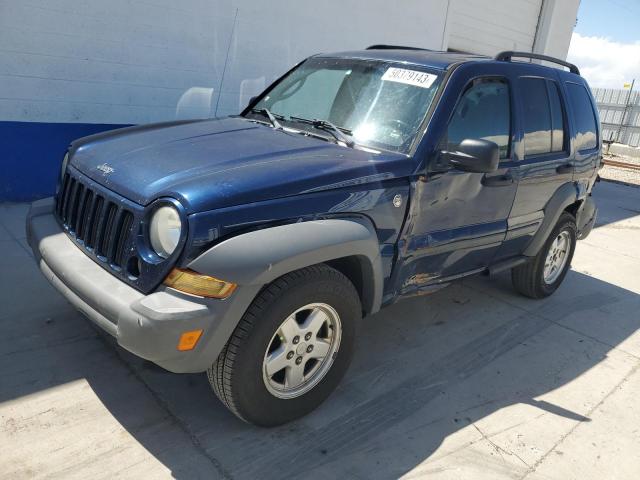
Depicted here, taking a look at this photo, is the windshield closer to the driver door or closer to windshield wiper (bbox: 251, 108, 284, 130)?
windshield wiper (bbox: 251, 108, 284, 130)

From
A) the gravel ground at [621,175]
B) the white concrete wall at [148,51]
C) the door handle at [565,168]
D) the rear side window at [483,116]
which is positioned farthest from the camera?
the gravel ground at [621,175]

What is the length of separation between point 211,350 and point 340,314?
75cm

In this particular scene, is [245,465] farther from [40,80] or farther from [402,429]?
[40,80]

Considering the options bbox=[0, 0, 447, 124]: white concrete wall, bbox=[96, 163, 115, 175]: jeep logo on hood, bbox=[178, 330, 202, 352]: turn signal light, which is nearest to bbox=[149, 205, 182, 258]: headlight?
bbox=[178, 330, 202, 352]: turn signal light

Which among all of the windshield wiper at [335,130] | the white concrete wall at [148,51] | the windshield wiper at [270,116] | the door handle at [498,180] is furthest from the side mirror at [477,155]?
the white concrete wall at [148,51]

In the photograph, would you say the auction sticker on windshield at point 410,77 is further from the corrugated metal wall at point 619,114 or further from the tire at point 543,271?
the corrugated metal wall at point 619,114

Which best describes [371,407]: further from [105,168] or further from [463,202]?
[105,168]

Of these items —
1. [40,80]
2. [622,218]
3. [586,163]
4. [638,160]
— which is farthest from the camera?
[638,160]

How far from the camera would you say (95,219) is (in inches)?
111

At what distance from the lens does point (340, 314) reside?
2.87 metres

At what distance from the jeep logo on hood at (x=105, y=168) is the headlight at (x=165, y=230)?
537 millimetres

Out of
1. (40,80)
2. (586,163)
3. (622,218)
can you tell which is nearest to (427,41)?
(622,218)

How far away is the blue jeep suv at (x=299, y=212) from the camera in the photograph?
2377 mm

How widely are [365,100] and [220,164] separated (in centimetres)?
116
